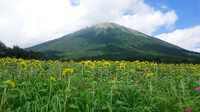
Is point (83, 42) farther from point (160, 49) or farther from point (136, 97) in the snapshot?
point (136, 97)

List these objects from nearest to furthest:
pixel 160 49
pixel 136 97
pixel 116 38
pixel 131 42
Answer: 1. pixel 136 97
2. pixel 160 49
3. pixel 131 42
4. pixel 116 38

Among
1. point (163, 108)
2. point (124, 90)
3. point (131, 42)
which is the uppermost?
point (131, 42)

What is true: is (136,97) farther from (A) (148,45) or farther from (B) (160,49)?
(A) (148,45)

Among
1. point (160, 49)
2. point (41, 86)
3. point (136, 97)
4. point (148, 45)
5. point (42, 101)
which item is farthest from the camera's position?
point (148, 45)

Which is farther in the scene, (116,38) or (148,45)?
(116,38)

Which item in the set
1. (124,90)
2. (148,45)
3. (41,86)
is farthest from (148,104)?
(148,45)

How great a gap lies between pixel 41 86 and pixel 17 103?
699 millimetres

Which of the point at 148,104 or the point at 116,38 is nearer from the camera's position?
the point at 148,104

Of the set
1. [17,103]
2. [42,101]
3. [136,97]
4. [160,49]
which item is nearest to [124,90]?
[136,97]

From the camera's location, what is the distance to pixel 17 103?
2676 millimetres

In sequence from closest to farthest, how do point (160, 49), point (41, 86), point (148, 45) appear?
point (41, 86), point (160, 49), point (148, 45)

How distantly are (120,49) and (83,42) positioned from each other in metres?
54.8

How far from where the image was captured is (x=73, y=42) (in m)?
181

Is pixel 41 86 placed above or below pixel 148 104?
above
